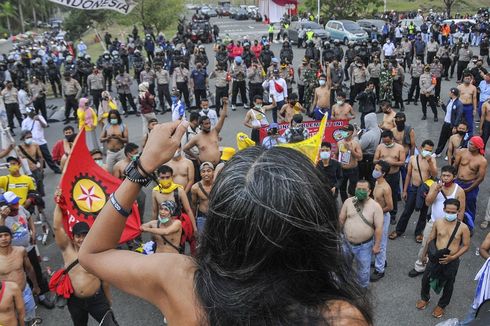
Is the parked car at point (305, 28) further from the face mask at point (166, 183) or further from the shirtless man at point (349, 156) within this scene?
the face mask at point (166, 183)

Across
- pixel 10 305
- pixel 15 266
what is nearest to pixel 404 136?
pixel 15 266

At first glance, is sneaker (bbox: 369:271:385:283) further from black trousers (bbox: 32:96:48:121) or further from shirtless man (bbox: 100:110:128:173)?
black trousers (bbox: 32:96:48:121)

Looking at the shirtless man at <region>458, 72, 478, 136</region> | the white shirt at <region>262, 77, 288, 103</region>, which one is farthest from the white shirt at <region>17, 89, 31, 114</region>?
the shirtless man at <region>458, 72, 478, 136</region>

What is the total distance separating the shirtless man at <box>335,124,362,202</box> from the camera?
26.0ft

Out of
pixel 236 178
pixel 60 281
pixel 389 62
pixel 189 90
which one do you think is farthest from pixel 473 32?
pixel 236 178

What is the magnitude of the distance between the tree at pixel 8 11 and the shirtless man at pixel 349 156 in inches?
1931

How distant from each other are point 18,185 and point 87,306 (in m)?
3.22

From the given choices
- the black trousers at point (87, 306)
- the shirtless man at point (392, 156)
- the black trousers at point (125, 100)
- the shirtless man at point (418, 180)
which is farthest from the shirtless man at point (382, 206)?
the black trousers at point (125, 100)

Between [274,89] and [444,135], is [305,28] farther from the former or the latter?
[444,135]

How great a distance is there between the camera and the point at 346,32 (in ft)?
89.6

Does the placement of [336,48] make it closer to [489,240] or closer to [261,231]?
[489,240]

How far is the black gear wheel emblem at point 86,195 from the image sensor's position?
16.1ft

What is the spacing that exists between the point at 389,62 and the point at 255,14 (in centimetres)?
3437

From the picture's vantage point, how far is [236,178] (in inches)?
46.6
